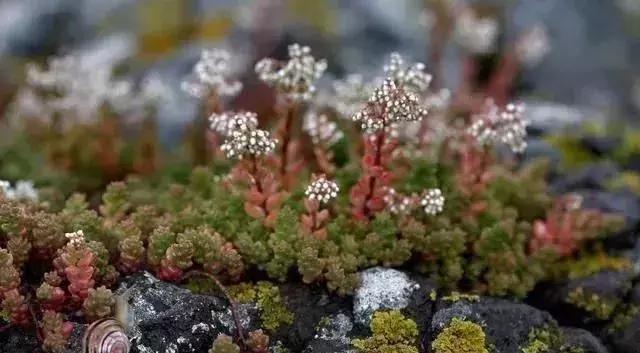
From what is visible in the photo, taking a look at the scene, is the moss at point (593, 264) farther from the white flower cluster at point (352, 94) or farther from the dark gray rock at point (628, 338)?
the white flower cluster at point (352, 94)

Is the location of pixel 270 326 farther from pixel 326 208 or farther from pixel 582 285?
pixel 582 285

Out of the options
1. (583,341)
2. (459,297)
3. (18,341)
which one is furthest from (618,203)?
(18,341)

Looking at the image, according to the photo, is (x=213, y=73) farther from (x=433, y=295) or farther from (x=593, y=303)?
(x=593, y=303)

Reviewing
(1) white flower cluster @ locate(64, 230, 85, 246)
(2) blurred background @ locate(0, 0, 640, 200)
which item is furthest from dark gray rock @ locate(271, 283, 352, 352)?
(2) blurred background @ locate(0, 0, 640, 200)

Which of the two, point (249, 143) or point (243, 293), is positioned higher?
point (249, 143)

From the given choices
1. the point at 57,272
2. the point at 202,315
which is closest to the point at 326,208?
the point at 202,315

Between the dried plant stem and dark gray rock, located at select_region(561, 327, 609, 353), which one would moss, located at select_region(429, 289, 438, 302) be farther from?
the dried plant stem

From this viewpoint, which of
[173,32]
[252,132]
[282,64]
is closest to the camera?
[252,132]
